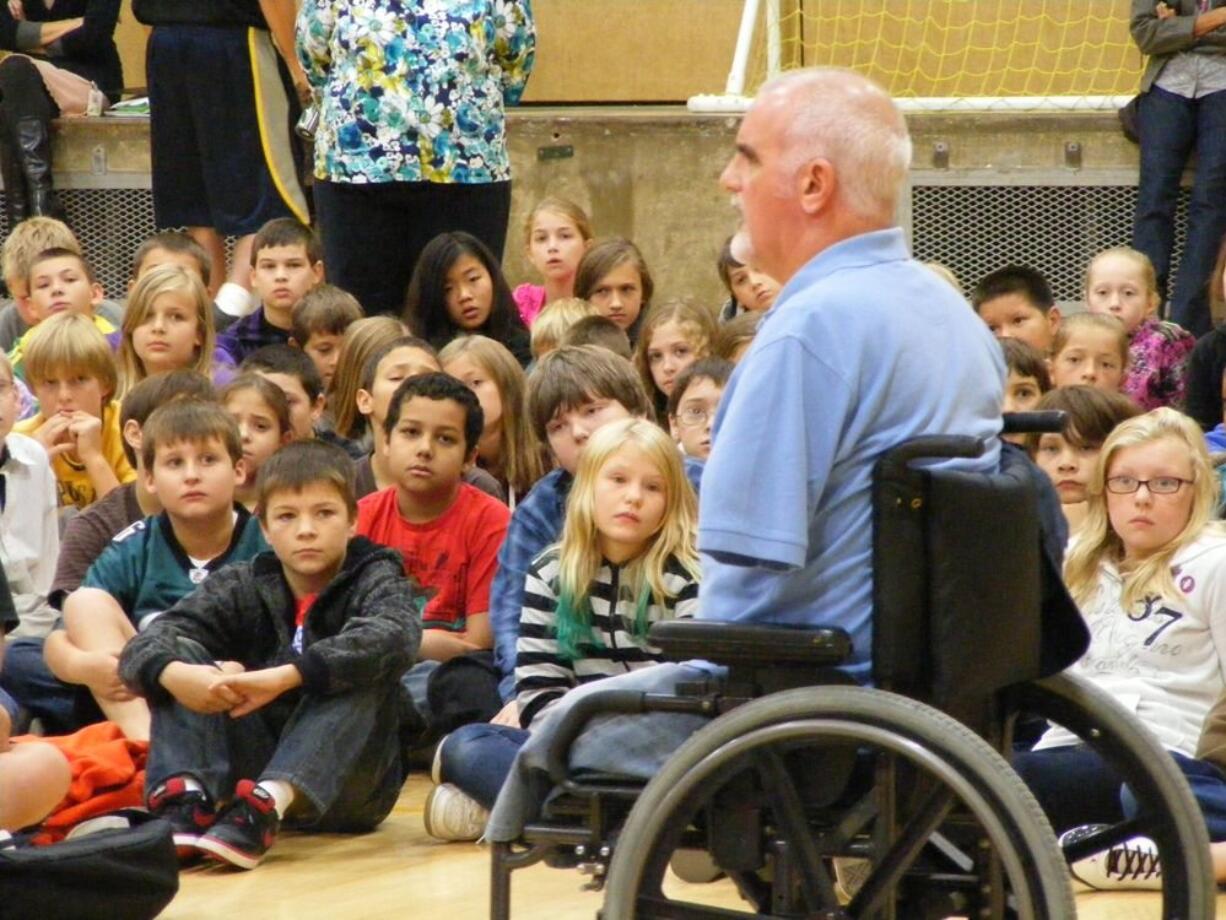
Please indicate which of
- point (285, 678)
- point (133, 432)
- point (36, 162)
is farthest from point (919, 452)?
point (36, 162)

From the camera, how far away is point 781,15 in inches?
315

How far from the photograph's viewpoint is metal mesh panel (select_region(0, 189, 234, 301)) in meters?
7.82

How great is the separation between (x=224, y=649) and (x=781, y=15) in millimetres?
4391

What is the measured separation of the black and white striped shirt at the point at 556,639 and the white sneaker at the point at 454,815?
177 mm

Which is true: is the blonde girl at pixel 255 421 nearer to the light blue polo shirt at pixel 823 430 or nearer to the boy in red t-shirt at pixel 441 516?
the boy in red t-shirt at pixel 441 516

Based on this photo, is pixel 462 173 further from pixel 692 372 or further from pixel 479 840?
pixel 479 840

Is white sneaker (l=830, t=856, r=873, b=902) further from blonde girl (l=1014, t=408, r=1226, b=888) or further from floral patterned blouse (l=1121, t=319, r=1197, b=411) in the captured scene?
floral patterned blouse (l=1121, t=319, r=1197, b=411)

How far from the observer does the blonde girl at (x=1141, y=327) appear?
5.87 metres

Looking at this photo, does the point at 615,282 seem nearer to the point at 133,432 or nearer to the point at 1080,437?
the point at 133,432

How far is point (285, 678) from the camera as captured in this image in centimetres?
404

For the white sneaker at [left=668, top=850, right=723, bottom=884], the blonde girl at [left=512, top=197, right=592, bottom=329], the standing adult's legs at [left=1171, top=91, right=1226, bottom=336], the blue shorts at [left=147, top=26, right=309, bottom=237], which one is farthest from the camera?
the blue shorts at [left=147, top=26, right=309, bottom=237]

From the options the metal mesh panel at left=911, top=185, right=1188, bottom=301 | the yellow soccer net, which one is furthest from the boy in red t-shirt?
the yellow soccer net

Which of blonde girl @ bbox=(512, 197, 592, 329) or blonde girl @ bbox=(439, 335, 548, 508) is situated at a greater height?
blonde girl @ bbox=(512, 197, 592, 329)

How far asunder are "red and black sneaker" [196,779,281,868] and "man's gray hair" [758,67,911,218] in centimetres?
172
